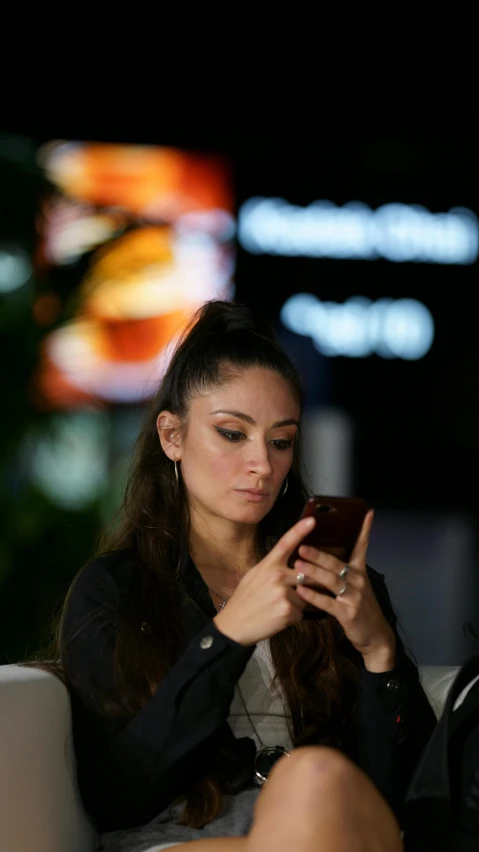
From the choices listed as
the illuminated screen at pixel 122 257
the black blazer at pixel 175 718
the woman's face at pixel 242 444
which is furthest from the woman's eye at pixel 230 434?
the illuminated screen at pixel 122 257

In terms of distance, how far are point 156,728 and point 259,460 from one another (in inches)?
21.5

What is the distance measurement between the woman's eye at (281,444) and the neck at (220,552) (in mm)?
188

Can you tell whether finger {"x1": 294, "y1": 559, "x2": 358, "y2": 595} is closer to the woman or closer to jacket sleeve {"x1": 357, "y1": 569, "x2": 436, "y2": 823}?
the woman

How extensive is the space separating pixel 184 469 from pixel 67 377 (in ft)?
10.3

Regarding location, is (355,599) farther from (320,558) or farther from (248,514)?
(248,514)

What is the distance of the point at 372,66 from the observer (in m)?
5.56

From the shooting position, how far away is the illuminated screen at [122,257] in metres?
5.02

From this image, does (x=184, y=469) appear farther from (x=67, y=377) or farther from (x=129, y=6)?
(x=129, y=6)

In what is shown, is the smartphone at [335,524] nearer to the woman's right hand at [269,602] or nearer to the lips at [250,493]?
the woman's right hand at [269,602]

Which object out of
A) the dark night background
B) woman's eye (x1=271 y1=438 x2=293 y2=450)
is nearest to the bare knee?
woman's eye (x1=271 y1=438 x2=293 y2=450)

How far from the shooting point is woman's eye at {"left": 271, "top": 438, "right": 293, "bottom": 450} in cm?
221

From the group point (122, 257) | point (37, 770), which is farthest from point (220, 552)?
point (122, 257)

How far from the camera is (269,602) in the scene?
1.83 meters

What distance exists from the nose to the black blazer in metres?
0.23
